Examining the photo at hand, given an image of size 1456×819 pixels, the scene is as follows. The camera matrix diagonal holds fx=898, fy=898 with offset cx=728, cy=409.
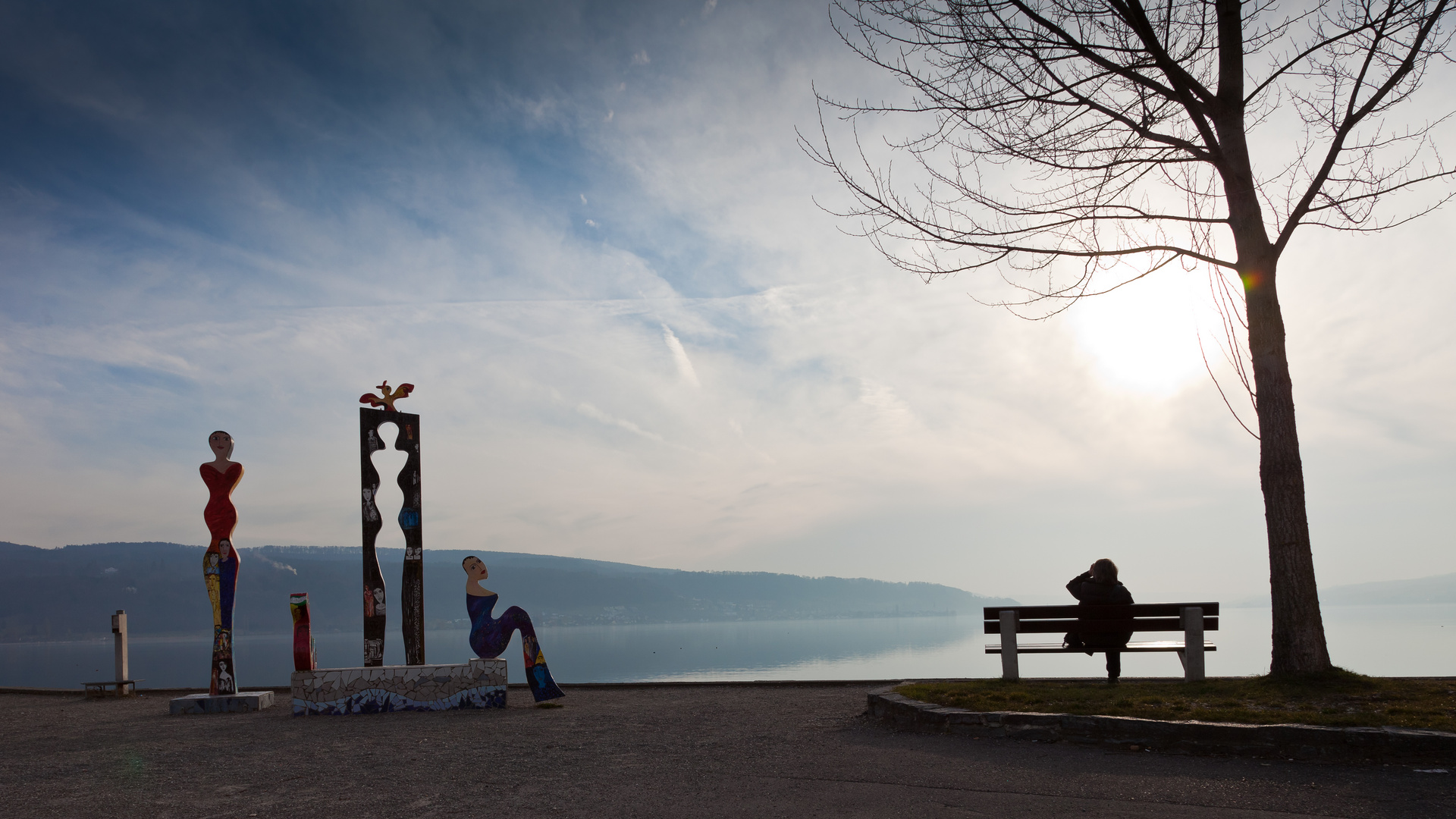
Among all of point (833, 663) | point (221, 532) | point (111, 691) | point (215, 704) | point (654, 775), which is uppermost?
point (221, 532)

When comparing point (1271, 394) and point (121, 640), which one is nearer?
point (1271, 394)

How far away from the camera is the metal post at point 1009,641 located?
30.3ft

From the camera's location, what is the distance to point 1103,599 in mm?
9258

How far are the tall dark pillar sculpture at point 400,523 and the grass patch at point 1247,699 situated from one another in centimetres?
634

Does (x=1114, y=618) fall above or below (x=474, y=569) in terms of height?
below

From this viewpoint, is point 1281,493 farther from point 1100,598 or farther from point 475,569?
point 475,569

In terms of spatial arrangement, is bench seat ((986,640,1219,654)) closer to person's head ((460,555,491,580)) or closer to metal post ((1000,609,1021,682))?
metal post ((1000,609,1021,682))

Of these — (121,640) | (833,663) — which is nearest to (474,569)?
(121,640)

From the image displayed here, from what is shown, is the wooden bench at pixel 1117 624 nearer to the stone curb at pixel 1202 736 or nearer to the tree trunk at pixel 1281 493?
the tree trunk at pixel 1281 493

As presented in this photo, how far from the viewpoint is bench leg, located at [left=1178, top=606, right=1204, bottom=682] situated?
347 inches

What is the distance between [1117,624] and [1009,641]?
1061 millimetres

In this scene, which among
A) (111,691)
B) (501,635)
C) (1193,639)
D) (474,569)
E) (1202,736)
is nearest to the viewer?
(1202,736)

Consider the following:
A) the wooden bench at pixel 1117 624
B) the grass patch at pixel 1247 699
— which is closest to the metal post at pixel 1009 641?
the wooden bench at pixel 1117 624

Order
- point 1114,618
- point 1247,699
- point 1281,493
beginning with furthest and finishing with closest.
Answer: point 1114,618, point 1281,493, point 1247,699
